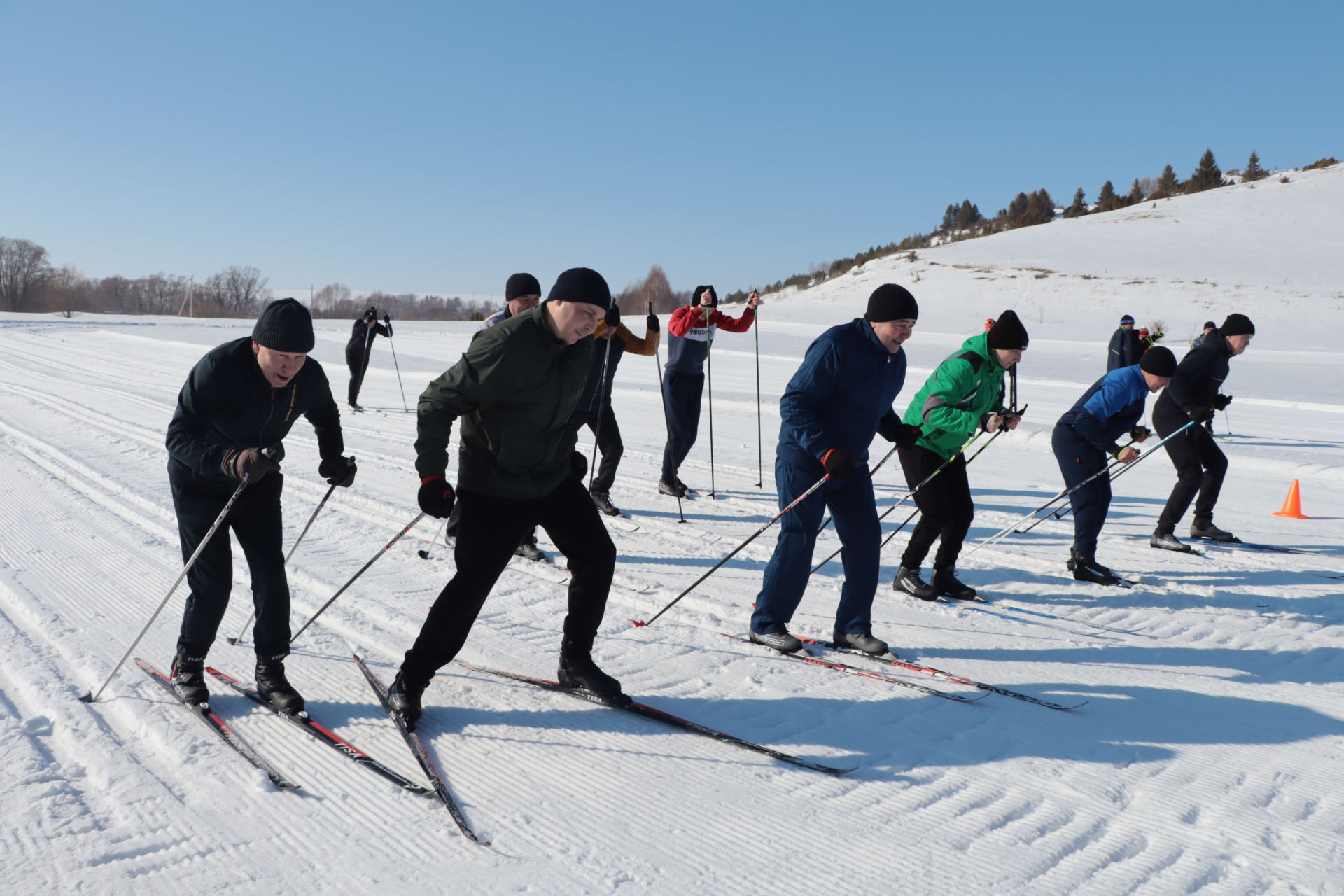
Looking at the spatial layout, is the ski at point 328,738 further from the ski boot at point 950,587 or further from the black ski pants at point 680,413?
the black ski pants at point 680,413

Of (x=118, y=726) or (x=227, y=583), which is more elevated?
(x=227, y=583)

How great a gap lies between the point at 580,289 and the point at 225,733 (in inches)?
87.3

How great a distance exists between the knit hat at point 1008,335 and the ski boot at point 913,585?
154cm

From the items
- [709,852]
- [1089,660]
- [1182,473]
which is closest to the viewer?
[709,852]

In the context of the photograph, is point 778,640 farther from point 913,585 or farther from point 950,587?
point 950,587

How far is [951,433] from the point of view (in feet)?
17.5

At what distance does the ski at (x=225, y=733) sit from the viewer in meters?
2.99

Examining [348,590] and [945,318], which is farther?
[945,318]

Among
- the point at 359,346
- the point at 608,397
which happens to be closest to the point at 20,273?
the point at 359,346

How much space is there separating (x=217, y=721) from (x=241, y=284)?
359 ft

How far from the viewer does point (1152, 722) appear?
12.2 ft

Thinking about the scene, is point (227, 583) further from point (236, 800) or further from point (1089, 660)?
point (1089, 660)

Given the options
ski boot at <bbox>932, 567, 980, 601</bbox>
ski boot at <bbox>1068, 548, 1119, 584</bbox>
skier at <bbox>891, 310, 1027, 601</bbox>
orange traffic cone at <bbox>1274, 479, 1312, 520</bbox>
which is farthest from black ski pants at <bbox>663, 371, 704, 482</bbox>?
orange traffic cone at <bbox>1274, 479, 1312, 520</bbox>

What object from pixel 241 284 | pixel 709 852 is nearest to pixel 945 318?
pixel 709 852
